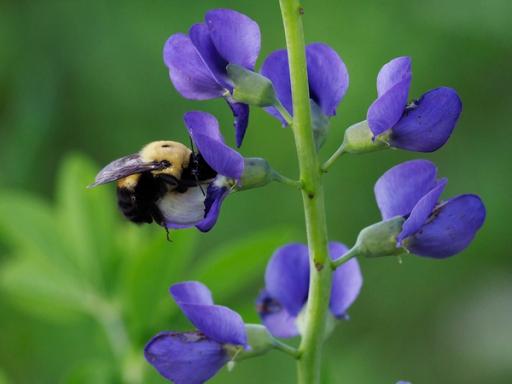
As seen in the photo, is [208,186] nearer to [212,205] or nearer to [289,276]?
[212,205]

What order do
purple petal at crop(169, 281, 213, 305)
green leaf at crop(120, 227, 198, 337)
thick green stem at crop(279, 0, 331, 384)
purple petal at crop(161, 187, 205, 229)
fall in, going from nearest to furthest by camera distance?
thick green stem at crop(279, 0, 331, 384) → purple petal at crop(169, 281, 213, 305) → purple petal at crop(161, 187, 205, 229) → green leaf at crop(120, 227, 198, 337)

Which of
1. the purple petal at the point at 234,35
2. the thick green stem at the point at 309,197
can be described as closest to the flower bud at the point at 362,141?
the thick green stem at the point at 309,197

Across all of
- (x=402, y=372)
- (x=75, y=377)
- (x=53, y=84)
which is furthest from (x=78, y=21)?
(x=75, y=377)

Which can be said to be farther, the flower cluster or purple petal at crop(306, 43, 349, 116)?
purple petal at crop(306, 43, 349, 116)

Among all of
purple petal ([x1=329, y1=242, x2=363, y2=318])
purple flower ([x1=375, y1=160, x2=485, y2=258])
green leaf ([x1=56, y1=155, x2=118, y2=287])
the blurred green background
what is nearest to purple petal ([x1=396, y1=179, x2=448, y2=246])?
purple flower ([x1=375, y1=160, x2=485, y2=258])

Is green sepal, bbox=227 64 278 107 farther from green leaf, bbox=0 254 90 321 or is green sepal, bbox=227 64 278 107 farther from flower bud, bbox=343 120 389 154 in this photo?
green leaf, bbox=0 254 90 321

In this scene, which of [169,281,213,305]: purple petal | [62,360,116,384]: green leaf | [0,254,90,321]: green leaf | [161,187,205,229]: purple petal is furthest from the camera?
[0,254,90,321]: green leaf

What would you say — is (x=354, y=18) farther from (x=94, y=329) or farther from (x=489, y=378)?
(x=94, y=329)

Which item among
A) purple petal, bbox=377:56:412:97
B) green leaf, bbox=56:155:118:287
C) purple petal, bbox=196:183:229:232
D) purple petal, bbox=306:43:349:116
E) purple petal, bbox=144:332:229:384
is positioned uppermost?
green leaf, bbox=56:155:118:287
